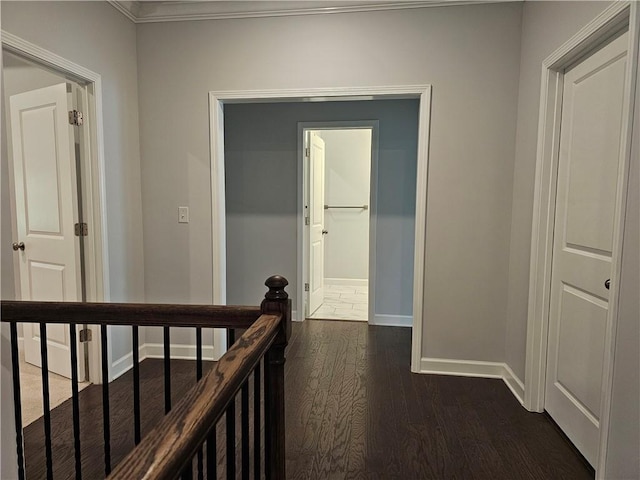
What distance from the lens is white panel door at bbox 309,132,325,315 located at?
4.18 metres

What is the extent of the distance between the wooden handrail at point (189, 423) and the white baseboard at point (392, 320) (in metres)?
3.16

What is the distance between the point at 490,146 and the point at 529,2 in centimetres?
89

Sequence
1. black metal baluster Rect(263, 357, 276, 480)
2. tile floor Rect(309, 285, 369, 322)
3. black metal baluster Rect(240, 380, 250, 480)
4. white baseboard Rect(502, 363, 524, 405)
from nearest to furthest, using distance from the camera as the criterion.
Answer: black metal baluster Rect(240, 380, 250, 480) → black metal baluster Rect(263, 357, 276, 480) → white baseboard Rect(502, 363, 524, 405) → tile floor Rect(309, 285, 369, 322)

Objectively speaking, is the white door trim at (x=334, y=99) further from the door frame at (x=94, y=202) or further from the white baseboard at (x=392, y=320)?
the white baseboard at (x=392, y=320)

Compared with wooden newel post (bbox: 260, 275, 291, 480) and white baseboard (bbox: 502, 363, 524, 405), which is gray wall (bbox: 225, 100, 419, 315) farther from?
wooden newel post (bbox: 260, 275, 291, 480)

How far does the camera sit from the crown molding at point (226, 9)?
2631mm

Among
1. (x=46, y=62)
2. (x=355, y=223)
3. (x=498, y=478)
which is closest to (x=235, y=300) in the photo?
(x=355, y=223)

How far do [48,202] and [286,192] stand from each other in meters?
2.04

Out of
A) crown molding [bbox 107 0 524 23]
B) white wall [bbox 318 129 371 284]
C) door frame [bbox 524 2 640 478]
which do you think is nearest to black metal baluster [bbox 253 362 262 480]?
door frame [bbox 524 2 640 478]

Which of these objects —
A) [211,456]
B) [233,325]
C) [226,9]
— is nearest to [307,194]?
[226,9]

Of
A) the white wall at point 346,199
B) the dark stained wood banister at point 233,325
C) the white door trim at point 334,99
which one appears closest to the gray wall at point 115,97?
the white door trim at point 334,99

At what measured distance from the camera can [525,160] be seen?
8.09 ft

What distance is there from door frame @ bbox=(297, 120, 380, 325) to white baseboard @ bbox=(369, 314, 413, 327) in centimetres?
4

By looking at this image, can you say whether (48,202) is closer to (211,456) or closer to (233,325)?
(233,325)
